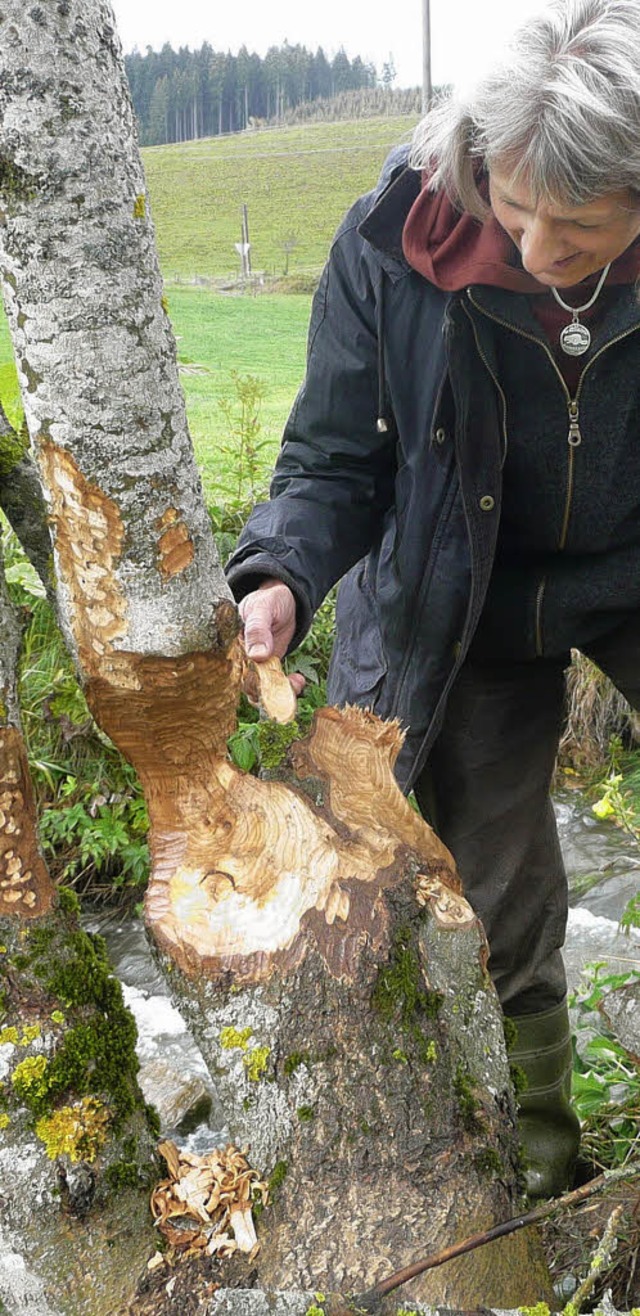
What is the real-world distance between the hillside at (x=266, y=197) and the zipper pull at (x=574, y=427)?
12.7 meters

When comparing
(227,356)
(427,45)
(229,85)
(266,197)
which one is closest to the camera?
(427,45)

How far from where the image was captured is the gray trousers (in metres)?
2.38

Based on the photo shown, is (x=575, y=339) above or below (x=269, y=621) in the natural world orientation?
above

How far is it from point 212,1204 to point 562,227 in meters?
1.45

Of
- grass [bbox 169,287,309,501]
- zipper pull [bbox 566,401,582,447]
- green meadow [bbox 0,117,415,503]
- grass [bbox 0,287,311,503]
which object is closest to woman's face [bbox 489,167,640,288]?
zipper pull [bbox 566,401,582,447]

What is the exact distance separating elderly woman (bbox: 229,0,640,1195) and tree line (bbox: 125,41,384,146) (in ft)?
95.9

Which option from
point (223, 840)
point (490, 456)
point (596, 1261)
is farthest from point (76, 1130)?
point (490, 456)

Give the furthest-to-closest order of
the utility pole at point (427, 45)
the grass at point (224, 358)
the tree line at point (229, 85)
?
the tree line at point (229, 85), the grass at point (224, 358), the utility pole at point (427, 45)

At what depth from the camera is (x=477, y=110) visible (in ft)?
5.24

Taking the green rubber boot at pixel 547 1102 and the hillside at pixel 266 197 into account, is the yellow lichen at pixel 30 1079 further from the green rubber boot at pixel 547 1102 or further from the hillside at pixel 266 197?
the hillside at pixel 266 197

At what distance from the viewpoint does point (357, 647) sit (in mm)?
2361

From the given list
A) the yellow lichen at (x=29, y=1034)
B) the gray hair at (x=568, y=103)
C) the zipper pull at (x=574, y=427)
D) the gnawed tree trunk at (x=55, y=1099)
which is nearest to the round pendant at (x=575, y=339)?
the zipper pull at (x=574, y=427)

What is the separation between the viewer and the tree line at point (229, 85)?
30253 mm

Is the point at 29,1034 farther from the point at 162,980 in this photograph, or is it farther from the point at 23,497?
the point at 162,980
